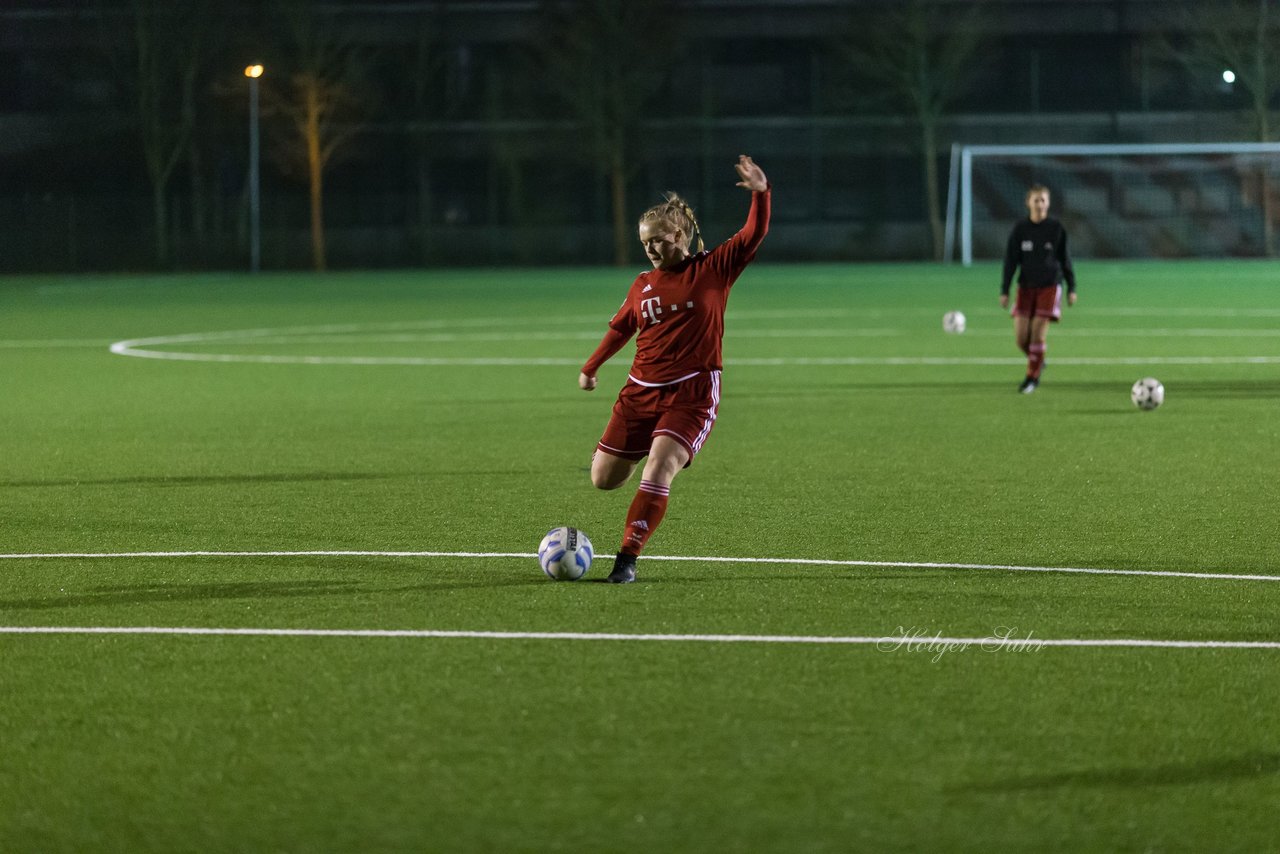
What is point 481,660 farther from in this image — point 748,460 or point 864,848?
point 748,460

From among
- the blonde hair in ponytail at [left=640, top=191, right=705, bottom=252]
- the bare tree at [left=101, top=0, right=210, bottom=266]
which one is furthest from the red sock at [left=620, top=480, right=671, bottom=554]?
the bare tree at [left=101, top=0, right=210, bottom=266]

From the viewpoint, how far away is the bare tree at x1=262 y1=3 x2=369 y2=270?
56.9m

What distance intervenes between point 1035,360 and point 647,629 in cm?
1093

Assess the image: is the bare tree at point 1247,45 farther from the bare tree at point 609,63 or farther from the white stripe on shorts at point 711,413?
the white stripe on shorts at point 711,413

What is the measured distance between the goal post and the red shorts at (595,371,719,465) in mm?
37772

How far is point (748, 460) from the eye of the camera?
1228cm

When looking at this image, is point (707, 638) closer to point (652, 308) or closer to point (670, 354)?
point (670, 354)

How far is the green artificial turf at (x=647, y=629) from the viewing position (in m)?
4.79

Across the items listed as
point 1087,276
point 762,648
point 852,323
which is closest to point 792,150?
point 1087,276

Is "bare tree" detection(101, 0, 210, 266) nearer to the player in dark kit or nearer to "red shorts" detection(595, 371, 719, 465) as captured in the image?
the player in dark kit

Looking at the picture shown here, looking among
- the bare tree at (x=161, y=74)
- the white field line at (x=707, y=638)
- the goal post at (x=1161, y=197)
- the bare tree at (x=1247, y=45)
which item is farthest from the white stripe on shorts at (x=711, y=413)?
the bare tree at (x=1247, y=45)

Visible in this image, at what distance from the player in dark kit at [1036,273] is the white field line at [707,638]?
1065 cm

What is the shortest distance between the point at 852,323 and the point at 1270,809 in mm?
23406

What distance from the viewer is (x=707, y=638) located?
6684 mm
